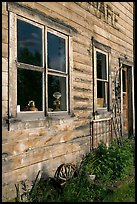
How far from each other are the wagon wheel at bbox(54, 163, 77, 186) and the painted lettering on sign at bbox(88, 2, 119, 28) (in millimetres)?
4093

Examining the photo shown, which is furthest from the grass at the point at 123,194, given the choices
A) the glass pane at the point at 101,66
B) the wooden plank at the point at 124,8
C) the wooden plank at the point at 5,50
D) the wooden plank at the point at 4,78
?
the wooden plank at the point at 124,8

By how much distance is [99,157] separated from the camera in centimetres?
710

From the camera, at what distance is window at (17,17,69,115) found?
4.99 meters

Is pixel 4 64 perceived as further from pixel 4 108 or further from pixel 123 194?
pixel 123 194

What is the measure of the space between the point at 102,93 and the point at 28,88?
11.8 feet

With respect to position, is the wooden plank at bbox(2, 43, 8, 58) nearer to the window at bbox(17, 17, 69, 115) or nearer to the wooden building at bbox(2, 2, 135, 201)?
the wooden building at bbox(2, 2, 135, 201)

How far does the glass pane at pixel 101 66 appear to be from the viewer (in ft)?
26.6

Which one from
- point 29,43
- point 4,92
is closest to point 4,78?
point 4,92

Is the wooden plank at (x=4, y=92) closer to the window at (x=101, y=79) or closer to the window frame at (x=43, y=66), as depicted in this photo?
the window frame at (x=43, y=66)

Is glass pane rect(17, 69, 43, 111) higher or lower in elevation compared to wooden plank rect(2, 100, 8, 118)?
higher

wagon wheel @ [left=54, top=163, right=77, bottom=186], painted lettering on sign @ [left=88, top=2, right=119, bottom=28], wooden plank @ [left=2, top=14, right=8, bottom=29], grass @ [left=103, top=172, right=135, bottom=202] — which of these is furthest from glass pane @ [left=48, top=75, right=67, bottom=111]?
painted lettering on sign @ [left=88, top=2, right=119, bottom=28]

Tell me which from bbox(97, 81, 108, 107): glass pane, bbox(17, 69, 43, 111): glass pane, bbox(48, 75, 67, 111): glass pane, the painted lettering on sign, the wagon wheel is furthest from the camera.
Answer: bbox(97, 81, 108, 107): glass pane

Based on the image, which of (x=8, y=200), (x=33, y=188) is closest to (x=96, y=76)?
(x=33, y=188)

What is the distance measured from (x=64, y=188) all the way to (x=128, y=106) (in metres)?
6.35
